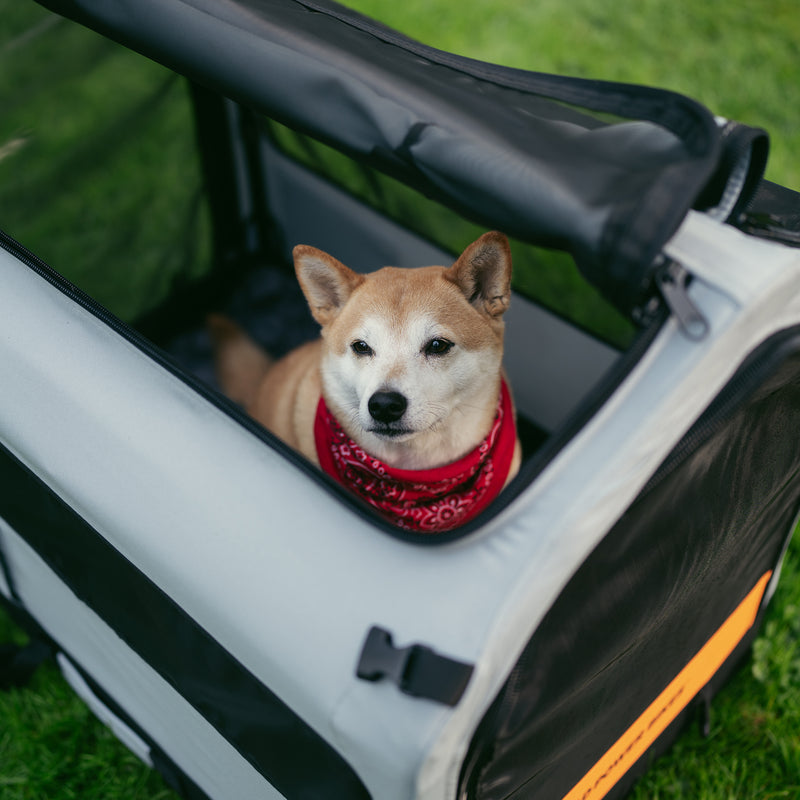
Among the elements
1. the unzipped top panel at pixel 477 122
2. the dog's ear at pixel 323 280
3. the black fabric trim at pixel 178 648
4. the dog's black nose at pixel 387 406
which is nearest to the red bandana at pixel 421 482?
the dog's black nose at pixel 387 406

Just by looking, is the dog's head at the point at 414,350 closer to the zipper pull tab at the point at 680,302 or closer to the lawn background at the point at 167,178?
the zipper pull tab at the point at 680,302

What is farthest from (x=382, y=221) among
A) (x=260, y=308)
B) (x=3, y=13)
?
(x=3, y=13)

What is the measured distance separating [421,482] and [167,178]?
1590 mm

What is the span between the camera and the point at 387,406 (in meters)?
1.49

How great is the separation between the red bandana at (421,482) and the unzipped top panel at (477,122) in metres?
0.71

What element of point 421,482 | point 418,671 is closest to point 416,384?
point 421,482

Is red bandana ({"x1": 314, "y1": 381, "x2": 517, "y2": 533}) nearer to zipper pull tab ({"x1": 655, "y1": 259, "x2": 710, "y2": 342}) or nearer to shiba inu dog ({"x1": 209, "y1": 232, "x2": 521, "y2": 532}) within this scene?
shiba inu dog ({"x1": 209, "y1": 232, "x2": 521, "y2": 532})

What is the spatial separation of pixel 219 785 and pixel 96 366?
0.90m

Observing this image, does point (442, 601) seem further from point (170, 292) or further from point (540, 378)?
point (170, 292)

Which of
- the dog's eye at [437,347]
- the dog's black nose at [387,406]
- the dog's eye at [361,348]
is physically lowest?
the dog's black nose at [387,406]

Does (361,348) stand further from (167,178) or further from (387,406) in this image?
(167,178)

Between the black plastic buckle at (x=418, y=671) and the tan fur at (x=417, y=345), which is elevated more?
the tan fur at (x=417, y=345)

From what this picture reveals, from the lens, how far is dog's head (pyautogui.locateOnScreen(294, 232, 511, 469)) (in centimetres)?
153

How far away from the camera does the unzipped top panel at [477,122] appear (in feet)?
2.73
